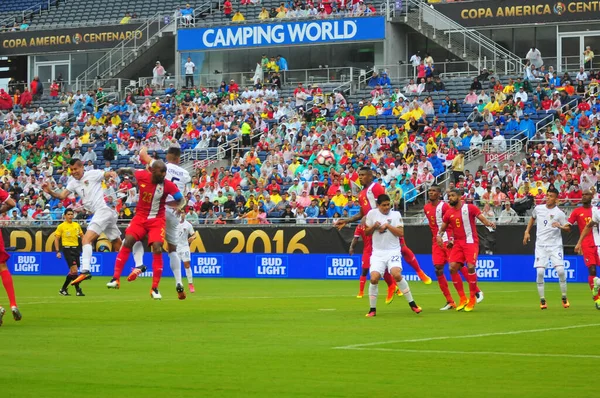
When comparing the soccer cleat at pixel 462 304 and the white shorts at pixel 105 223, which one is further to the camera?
the white shorts at pixel 105 223

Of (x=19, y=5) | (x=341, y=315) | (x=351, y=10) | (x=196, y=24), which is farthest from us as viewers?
(x=19, y=5)

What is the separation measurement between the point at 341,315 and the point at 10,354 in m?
7.39

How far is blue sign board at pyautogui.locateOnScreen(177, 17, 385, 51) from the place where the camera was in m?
52.2

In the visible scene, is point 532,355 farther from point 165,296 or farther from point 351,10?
point 351,10

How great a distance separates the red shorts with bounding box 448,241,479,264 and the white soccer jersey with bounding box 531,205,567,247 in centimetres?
198

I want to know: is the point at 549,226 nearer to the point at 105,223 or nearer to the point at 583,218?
the point at 583,218

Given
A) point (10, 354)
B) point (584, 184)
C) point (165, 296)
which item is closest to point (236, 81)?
point (584, 184)

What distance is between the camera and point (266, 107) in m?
49.0

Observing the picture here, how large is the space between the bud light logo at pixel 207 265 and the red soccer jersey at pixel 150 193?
17.4 meters

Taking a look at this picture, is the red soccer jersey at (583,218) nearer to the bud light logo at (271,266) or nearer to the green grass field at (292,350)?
the green grass field at (292,350)

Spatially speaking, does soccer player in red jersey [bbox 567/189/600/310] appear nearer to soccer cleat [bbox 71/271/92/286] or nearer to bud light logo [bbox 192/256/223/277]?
soccer cleat [bbox 71/271/92/286]

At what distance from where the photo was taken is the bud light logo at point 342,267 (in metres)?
37.0

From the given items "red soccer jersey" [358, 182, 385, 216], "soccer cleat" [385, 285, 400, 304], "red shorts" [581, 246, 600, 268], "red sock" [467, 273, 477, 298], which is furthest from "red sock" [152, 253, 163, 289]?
"red shorts" [581, 246, 600, 268]

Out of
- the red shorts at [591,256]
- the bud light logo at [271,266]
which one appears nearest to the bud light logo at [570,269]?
the bud light logo at [271,266]
